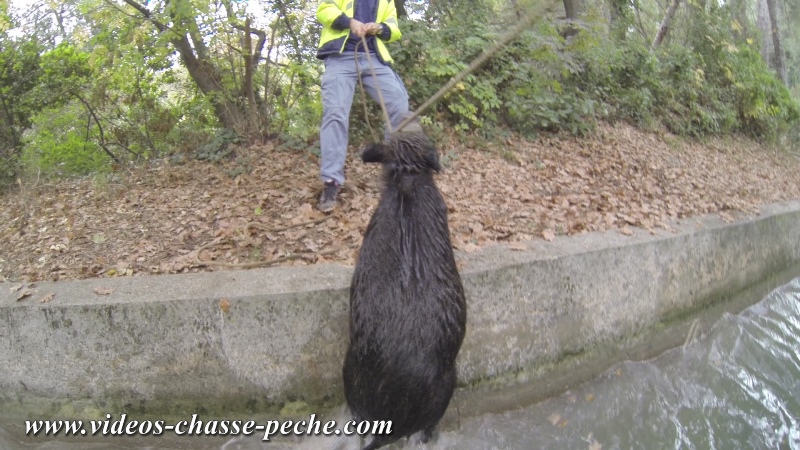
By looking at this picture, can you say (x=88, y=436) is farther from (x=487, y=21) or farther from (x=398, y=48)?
(x=487, y=21)

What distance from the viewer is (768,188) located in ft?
22.4

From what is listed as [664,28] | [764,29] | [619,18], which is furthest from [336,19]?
[764,29]

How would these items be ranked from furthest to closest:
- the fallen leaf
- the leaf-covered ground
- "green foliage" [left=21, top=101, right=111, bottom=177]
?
"green foliage" [left=21, top=101, right=111, bottom=177], the leaf-covered ground, the fallen leaf

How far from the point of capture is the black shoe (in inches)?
156

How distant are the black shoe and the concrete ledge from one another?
0.93 metres

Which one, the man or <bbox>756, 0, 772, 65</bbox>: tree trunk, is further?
<bbox>756, 0, 772, 65</bbox>: tree trunk

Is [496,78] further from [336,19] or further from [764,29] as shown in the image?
[764,29]

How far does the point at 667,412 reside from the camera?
344cm

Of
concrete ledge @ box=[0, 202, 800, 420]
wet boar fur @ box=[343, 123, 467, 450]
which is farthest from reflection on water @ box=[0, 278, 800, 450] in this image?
wet boar fur @ box=[343, 123, 467, 450]

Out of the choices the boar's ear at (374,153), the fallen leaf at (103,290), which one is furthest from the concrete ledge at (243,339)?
the boar's ear at (374,153)

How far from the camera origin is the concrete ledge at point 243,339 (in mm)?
2840

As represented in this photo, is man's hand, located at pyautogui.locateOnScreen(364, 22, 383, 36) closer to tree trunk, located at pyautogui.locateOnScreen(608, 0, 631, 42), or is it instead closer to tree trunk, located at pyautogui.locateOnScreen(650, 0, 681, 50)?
tree trunk, located at pyautogui.locateOnScreen(608, 0, 631, 42)

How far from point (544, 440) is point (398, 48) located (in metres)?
4.37

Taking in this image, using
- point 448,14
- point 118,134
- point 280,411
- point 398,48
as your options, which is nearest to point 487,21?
point 448,14
